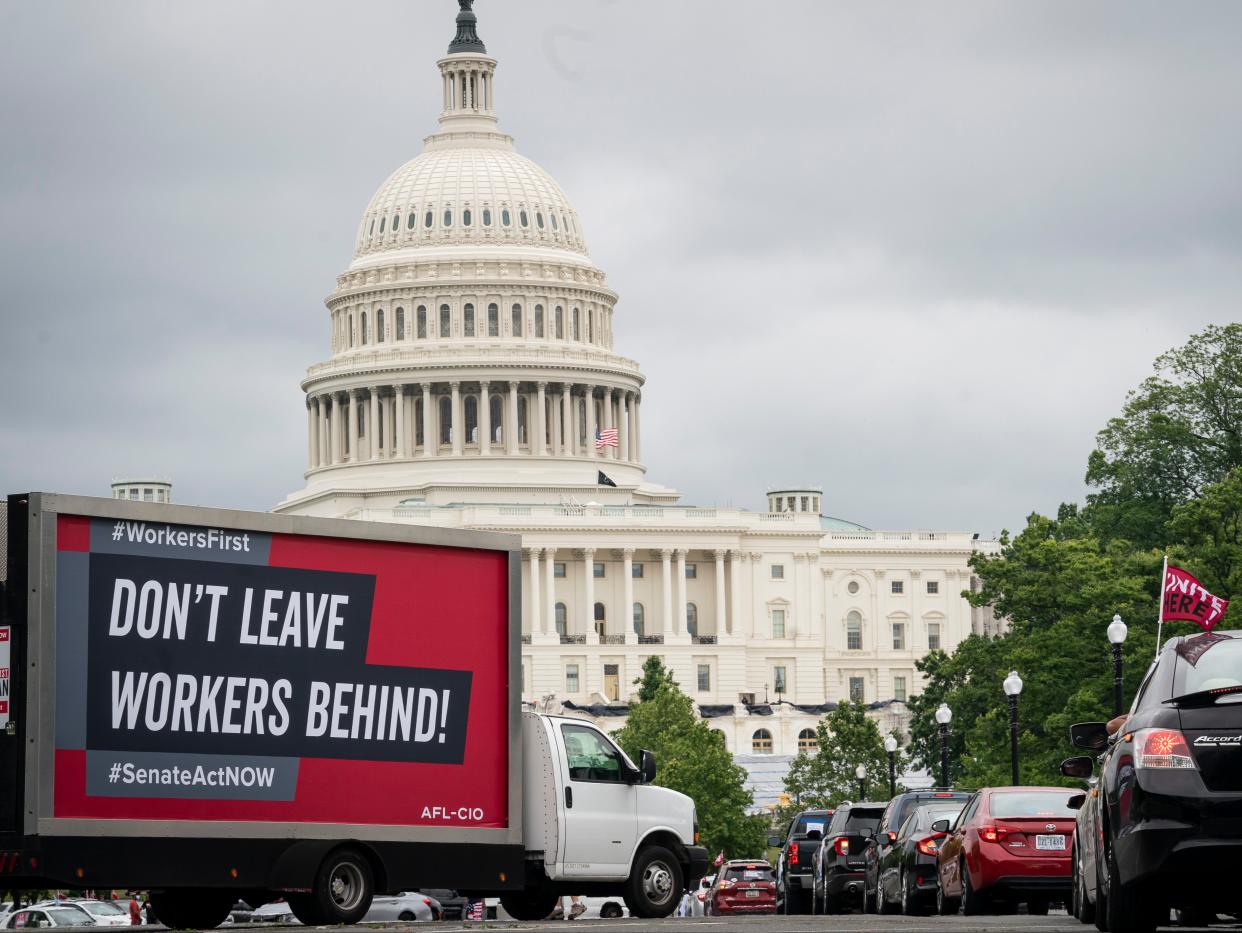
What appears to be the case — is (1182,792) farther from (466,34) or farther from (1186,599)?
(466,34)

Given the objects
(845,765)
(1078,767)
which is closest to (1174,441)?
(845,765)

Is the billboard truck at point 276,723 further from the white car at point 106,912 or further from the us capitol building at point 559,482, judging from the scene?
the us capitol building at point 559,482

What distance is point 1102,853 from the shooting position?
21.3 metres

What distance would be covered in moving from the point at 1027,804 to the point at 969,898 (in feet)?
3.83

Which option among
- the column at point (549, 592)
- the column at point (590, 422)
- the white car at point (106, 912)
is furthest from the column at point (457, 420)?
the white car at point (106, 912)

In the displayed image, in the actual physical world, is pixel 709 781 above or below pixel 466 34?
below

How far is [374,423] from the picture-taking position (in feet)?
602

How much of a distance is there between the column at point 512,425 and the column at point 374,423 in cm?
854

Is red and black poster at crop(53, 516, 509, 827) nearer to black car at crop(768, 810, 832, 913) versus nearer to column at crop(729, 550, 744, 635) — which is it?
black car at crop(768, 810, 832, 913)

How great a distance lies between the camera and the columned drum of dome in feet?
593

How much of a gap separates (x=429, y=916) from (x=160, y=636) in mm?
22082

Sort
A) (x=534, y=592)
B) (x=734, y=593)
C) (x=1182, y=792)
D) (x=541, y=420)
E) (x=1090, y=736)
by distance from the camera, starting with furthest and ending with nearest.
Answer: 1. (x=541, y=420)
2. (x=734, y=593)
3. (x=534, y=592)
4. (x=1090, y=736)
5. (x=1182, y=792)

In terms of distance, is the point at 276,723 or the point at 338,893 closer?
the point at 276,723

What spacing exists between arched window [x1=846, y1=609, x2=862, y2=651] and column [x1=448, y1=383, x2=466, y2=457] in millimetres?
26862
